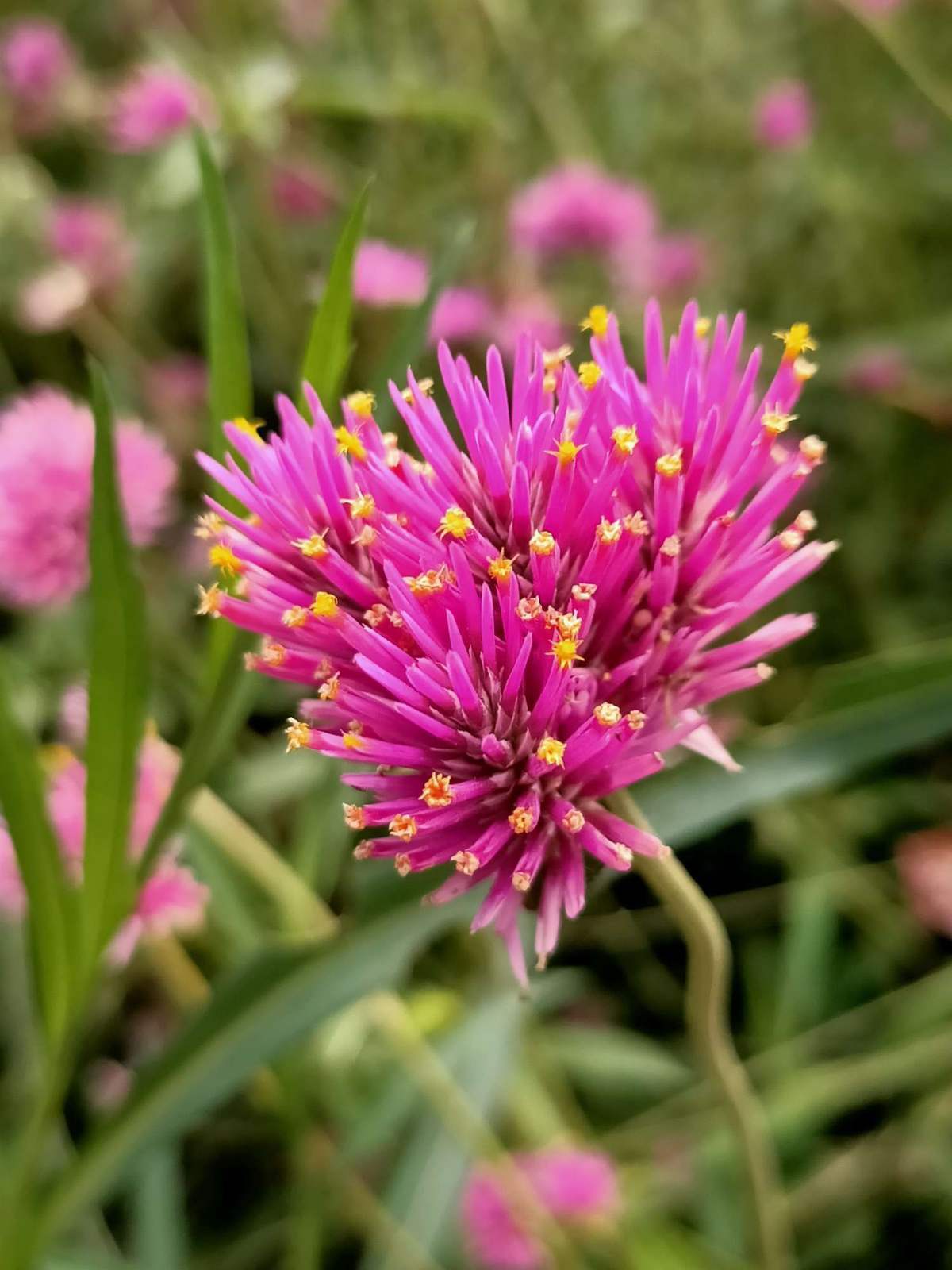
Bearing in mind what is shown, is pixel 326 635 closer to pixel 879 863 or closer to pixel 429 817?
pixel 429 817

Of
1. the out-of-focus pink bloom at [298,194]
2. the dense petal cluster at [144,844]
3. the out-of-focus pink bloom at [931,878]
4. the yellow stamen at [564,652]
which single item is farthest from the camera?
the out-of-focus pink bloom at [298,194]

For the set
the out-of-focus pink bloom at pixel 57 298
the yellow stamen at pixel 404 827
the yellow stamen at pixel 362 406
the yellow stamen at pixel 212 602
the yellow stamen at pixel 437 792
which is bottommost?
the yellow stamen at pixel 404 827

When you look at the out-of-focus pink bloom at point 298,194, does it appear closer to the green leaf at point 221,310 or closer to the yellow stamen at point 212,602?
the green leaf at point 221,310

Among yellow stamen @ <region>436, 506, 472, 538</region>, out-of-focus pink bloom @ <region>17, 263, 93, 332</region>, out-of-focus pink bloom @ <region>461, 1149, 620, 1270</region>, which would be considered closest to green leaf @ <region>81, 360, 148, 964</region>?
yellow stamen @ <region>436, 506, 472, 538</region>

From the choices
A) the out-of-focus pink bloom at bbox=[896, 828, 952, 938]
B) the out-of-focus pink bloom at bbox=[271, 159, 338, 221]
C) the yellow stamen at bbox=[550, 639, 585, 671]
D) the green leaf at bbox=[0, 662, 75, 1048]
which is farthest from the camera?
the out-of-focus pink bloom at bbox=[271, 159, 338, 221]

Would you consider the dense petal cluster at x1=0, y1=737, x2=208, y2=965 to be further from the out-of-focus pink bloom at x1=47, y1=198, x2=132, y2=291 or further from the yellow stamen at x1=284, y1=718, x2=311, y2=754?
the out-of-focus pink bloom at x1=47, y1=198, x2=132, y2=291

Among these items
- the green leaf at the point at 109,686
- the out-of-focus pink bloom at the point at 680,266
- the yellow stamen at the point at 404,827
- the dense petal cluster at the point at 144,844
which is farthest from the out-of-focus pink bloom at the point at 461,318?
the yellow stamen at the point at 404,827

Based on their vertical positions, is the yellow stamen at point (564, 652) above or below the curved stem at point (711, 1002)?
above
